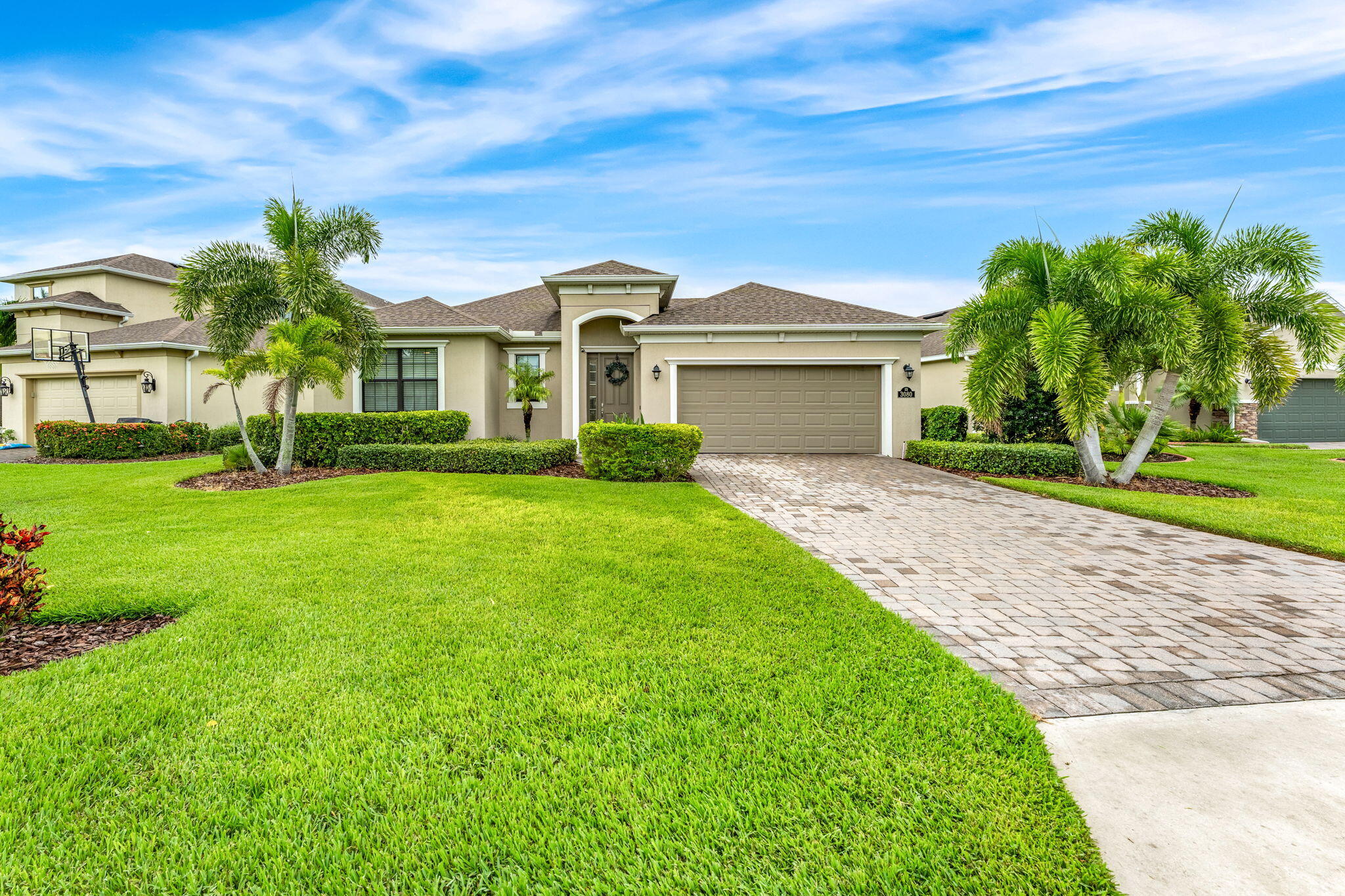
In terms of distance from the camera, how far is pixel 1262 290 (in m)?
10.1

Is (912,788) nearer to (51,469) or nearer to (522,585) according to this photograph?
(522,585)

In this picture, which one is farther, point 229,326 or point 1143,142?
point 1143,142

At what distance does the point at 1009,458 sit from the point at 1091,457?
1.32m

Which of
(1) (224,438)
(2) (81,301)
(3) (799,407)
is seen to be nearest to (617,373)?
(3) (799,407)

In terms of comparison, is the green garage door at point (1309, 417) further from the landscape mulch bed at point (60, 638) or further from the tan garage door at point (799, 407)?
the landscape mulch bed at point (60, 638)

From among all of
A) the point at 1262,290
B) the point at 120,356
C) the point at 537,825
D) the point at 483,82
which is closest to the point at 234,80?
the point at 483,82

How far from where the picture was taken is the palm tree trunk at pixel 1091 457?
10.7 m

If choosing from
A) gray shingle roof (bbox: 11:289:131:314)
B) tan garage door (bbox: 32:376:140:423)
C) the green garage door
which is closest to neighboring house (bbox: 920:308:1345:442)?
the green garage door

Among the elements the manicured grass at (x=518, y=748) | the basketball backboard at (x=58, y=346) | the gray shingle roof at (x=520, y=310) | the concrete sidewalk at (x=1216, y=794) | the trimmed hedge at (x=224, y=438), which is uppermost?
the gray shingle roof at (x=520, y=310)

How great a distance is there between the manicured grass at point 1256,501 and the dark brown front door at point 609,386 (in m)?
9.02

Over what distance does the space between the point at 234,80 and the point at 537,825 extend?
1387 cm

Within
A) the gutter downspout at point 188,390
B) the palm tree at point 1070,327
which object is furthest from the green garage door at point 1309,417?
the gutter downspout at point 188,390

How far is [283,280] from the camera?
10.7 metres

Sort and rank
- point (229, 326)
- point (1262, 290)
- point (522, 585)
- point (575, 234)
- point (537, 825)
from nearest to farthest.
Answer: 1. point (537, 825)
2. point (522, 585)
3. point (1262, 290)
4. point (229, 326)
5. point (575, 234)
